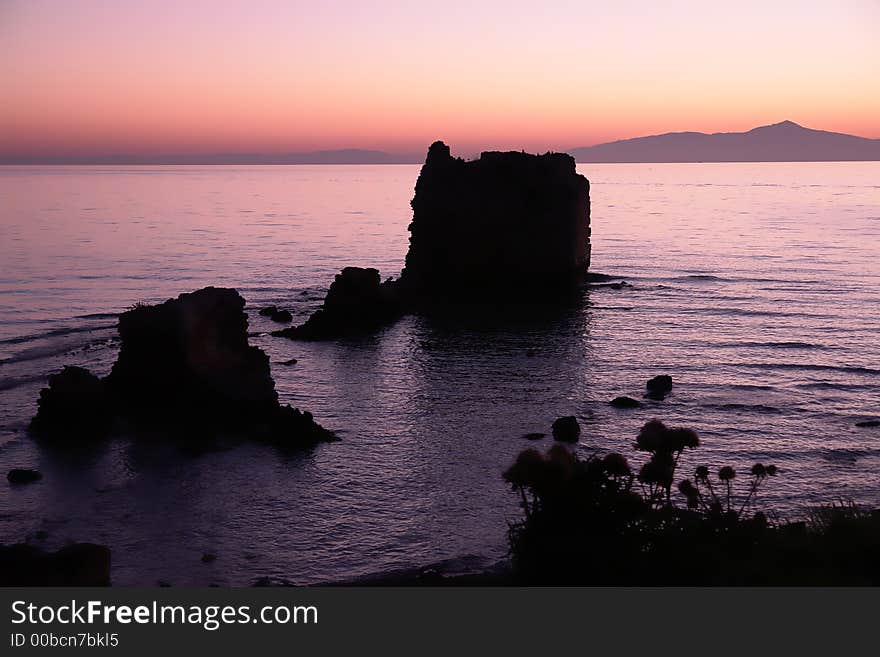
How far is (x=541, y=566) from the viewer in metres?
16.1

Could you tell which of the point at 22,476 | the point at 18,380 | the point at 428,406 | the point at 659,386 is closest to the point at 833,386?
the point at 659,386

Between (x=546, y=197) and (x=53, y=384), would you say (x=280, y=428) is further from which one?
(x=546, y=197)

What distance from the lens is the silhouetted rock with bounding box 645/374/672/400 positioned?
44.7 meters

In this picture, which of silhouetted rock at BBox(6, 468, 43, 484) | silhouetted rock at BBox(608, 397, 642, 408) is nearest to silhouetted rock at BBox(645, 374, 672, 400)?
silhouetted rock at BBox(608, 397, 642, 408)

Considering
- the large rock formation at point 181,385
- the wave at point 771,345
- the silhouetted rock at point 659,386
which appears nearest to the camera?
the large rock formation at point 181,385

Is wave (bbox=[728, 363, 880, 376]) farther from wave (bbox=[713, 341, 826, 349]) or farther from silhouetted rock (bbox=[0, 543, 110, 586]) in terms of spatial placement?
silhouetted rock (bbox=[0, 543, 110, 586])

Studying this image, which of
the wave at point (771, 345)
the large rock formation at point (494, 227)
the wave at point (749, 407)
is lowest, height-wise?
the wave at point (749, 407)

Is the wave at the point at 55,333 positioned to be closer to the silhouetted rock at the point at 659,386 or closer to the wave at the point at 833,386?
the silhouetted rock at the point at 659,386

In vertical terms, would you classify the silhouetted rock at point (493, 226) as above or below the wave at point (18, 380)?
above

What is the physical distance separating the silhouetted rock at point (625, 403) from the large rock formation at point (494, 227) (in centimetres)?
3796

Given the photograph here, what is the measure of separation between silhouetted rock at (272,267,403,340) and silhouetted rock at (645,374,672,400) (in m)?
25.3

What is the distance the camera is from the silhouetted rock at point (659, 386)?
44728 millimetres

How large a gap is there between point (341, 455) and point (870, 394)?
2890cm

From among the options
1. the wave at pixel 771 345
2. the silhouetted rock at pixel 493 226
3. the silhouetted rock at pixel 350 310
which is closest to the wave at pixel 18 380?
the silhouetted rock at pixel 350 310
